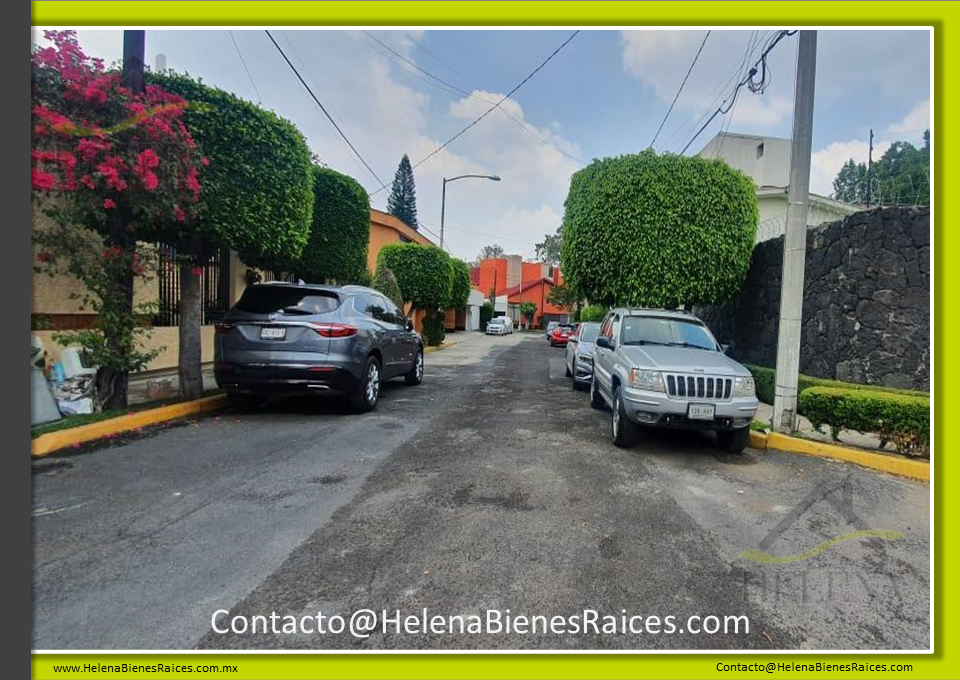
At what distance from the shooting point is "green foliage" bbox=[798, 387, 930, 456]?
5.36 meters

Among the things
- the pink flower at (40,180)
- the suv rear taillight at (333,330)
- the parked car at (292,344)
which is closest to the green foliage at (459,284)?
the parked car at (292,344)

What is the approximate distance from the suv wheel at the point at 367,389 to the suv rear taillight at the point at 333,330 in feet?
2.24

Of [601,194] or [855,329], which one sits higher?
[601,194]

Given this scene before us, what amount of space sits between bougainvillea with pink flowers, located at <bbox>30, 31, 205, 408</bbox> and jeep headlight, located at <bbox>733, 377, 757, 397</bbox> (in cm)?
652

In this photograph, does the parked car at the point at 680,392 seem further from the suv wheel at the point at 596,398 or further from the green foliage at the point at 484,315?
the green foliage at the point at 484,315

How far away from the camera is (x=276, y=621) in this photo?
7.72 feet

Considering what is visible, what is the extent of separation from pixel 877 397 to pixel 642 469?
10.3 feet

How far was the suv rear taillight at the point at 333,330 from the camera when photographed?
6.34 meters

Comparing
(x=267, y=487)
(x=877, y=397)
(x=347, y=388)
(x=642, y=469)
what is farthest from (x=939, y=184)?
(x=347, y=388)

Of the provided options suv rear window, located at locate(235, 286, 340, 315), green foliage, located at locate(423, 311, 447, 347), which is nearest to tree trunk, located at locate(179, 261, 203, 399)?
suv rear window, located at locate(235, 286, 340, 315)

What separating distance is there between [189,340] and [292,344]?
2.02 m

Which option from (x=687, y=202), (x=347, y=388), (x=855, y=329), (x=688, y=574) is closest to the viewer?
(x=688, y=574)

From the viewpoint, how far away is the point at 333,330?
252 inches

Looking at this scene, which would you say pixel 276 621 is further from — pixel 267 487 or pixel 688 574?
pixel 688 574
